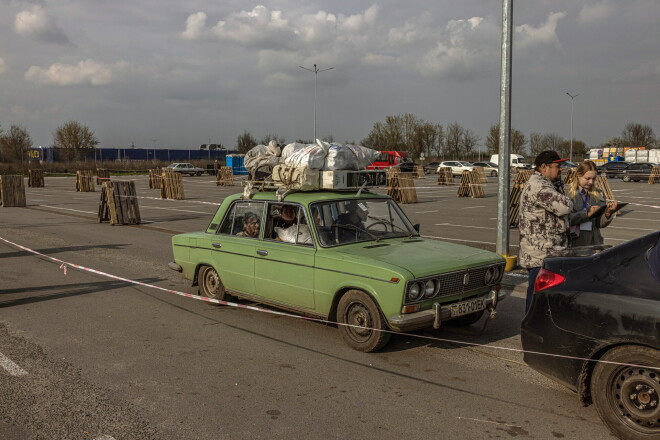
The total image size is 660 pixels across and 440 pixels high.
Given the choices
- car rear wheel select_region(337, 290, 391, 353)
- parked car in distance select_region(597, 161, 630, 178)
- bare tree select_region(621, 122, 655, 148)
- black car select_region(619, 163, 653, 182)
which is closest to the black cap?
car rear wheel select_region(337, 290, 391, 353)

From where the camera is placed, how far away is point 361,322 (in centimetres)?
566

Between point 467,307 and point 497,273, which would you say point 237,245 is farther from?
point 497,273

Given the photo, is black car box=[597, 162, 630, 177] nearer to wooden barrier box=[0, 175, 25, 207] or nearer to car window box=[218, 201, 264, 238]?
wooden barrier box=[0, 175, 25, 207]

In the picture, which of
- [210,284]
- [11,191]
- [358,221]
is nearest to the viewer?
[358,221]

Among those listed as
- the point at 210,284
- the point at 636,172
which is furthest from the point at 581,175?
the point at 636,172

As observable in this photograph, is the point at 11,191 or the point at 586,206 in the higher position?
the point at 586,206

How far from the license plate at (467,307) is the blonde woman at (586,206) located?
1396 millimetres

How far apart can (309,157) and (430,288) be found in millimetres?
2228

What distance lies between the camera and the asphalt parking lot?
416cm

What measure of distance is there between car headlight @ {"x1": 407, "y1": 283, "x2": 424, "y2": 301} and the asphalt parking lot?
65 cm

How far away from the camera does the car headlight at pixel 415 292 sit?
17.1 ft

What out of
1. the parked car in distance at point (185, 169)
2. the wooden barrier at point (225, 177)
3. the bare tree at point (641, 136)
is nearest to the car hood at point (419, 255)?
the wooden barrier at point (225, 177)

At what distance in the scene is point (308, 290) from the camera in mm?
6016

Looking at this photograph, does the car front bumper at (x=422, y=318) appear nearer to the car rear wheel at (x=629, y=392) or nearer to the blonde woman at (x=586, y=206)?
the car rear wheel at (x=629, y=392)
